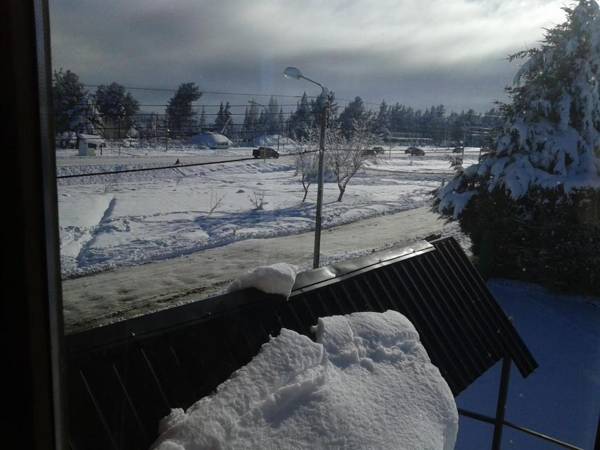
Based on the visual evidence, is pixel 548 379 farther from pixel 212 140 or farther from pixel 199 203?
pixel 199 203

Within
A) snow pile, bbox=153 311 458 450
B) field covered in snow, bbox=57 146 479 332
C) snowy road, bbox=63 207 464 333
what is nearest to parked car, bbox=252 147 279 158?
field covered in snow, bbox=57 146 479 332

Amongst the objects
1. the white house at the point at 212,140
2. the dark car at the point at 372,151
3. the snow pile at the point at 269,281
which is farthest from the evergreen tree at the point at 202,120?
the dark car at the point at 372,151

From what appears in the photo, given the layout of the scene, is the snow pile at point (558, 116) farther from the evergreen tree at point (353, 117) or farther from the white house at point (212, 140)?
the evergreen tree at point (353, 117)

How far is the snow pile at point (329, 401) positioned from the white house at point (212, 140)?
7.29 m

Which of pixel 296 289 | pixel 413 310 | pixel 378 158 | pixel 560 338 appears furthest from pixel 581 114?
pixel 378 158

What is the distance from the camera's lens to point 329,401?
3.92ft

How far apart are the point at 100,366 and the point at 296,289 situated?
923 mm

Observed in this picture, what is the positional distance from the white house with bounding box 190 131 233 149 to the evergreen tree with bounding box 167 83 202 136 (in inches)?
48.1

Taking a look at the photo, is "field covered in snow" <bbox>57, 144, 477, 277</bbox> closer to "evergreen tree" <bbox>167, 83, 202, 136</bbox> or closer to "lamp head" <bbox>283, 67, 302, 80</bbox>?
"evergreen tree" <bbox>167, 83, 202, 136</bbox>

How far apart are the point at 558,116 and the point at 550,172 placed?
91 centimetres

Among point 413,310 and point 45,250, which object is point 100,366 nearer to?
point 45,250

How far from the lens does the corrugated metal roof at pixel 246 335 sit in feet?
3.94

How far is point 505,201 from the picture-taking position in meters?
8.20

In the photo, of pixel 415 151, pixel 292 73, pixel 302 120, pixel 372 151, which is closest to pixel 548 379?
pixel 292 73
